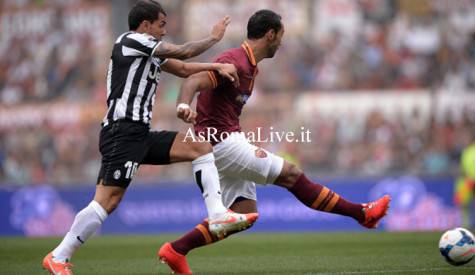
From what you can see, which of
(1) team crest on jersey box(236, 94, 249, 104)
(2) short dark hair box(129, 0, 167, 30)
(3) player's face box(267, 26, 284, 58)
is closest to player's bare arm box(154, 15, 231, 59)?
(2) short dark hair box(129, 0, 167, 30)

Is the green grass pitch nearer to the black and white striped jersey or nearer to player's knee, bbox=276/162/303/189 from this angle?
player's knee, bbox=276/162/303/189

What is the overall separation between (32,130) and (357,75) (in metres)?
8.33

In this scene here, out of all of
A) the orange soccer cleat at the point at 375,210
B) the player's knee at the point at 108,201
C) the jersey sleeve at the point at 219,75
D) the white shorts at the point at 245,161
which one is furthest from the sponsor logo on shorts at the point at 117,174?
the orange soccer cleat at the point at 375,210

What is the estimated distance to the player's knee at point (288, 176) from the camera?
710 cm

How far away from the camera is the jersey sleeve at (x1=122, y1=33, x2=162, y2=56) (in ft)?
22.0

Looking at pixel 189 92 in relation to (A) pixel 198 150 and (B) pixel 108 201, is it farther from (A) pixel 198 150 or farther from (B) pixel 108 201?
(B) pixel 108 201

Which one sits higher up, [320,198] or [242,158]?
[242,158]

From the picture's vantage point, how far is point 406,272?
22.9 feet

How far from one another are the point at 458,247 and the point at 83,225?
3.15 meters

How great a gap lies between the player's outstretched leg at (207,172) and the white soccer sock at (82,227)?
29.3 inches

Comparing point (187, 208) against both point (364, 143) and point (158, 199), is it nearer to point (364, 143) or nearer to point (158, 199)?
point (158, 199)

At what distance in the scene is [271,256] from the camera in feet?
30.5

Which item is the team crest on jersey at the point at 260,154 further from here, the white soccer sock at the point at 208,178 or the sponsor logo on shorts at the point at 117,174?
the sponsor logo on shorts at the point at 117,174

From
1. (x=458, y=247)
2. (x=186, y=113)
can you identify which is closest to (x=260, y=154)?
(x=186, y=113)
